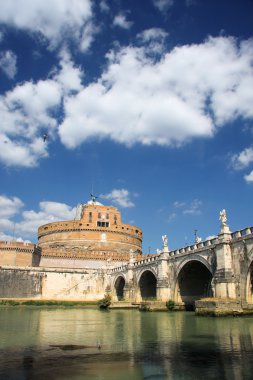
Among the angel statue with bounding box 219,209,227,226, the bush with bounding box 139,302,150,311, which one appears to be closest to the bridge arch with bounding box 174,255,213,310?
the bush with bounding box 139,302,150,311

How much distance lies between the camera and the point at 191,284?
4084 cm

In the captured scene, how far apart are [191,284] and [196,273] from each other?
1.36m

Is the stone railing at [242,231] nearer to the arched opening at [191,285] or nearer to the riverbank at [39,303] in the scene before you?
the arched opening at [191,285]

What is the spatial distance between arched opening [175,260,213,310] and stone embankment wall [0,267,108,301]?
1087 inches

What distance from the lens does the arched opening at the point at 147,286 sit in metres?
53.2

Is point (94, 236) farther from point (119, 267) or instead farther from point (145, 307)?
point (145, 307)

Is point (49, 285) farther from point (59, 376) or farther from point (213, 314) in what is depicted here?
point (59, 376)

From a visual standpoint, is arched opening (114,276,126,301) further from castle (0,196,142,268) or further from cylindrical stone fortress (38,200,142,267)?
cylindrical stone fortress (38,200,142,267)

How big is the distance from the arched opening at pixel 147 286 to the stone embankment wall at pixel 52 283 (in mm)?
14053

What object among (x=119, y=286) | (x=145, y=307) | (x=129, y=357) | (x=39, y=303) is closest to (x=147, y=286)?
(x=119, y=286)

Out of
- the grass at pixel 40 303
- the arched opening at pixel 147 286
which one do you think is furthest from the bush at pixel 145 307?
the grass at pixel 40 303

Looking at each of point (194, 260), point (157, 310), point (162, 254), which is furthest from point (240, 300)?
point (162, 254)

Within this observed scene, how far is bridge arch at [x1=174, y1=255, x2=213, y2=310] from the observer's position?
39.5 metres

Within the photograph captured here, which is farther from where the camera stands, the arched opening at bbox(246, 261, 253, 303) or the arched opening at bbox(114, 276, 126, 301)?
the arched opening at bbox(114, 276, 126, 301)
